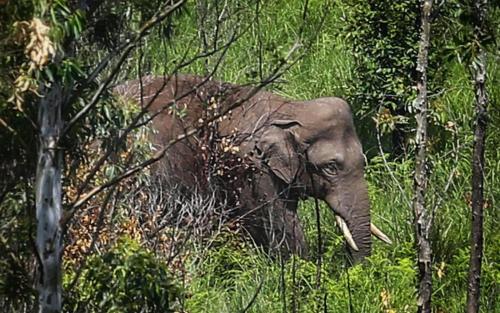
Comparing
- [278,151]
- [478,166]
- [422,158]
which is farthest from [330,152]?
[422,158]

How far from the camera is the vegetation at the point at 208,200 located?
5.07m

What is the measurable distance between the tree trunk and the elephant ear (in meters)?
6.58

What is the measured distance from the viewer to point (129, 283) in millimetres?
5082

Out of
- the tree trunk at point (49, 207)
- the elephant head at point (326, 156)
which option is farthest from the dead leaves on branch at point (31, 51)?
the elephant head at point (326, 156)

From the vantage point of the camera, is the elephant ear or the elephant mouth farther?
the elephant ear

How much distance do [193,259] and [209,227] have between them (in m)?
0.56

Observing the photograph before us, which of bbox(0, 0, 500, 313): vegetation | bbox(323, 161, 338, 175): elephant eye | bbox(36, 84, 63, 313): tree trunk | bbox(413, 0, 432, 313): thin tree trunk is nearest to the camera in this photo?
bbox(36, 84, 63, 313): tree trunk

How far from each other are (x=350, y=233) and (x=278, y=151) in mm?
886

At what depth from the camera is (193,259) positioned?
954 centimetres

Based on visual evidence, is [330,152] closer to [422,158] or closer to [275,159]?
[275,159]

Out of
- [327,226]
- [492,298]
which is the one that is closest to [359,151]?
[327,226]

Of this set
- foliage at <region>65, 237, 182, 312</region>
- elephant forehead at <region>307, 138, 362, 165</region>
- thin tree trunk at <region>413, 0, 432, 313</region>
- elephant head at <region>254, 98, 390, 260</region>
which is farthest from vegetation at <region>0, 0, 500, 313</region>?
elephant forehead at <region>307, 138, 362, 165</region>

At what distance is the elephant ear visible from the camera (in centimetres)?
1135

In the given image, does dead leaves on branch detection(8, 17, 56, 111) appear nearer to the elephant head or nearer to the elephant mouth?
the elephant mouth
